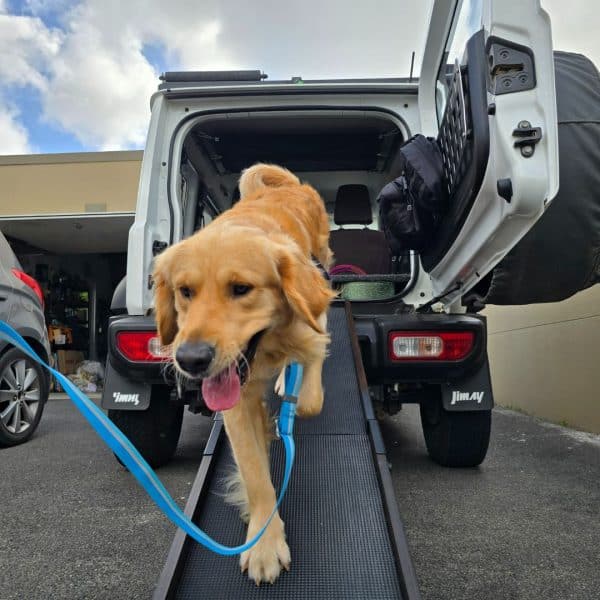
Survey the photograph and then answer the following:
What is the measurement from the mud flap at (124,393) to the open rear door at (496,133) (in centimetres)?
198

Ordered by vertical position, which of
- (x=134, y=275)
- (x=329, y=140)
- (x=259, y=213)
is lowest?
(x=134, y=275)

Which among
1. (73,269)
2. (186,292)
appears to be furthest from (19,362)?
(73,269)

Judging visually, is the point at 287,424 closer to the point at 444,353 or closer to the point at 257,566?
the point at 257,566

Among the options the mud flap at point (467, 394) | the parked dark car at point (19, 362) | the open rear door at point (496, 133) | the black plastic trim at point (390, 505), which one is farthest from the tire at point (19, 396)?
the open rear door at point (496, 133)

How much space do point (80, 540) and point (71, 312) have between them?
12547mm

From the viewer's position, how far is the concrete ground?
6.87ft

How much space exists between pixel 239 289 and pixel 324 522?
102 cm

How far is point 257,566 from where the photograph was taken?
1.81 metres

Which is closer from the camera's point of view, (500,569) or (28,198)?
(500,569)

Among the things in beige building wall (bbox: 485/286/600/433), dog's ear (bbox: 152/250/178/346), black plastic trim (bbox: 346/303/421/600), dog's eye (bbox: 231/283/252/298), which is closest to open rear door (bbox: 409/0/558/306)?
black plastic trim (bbox: 346/303/421/600)

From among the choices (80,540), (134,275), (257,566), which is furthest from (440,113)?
(80,540)

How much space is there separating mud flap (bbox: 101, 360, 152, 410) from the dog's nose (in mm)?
1536

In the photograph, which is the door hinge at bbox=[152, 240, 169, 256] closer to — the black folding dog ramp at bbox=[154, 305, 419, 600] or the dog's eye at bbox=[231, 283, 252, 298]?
the black folding dog ramp at bbox=[154, 305, 419, 600]

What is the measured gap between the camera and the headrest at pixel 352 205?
5.52 m
